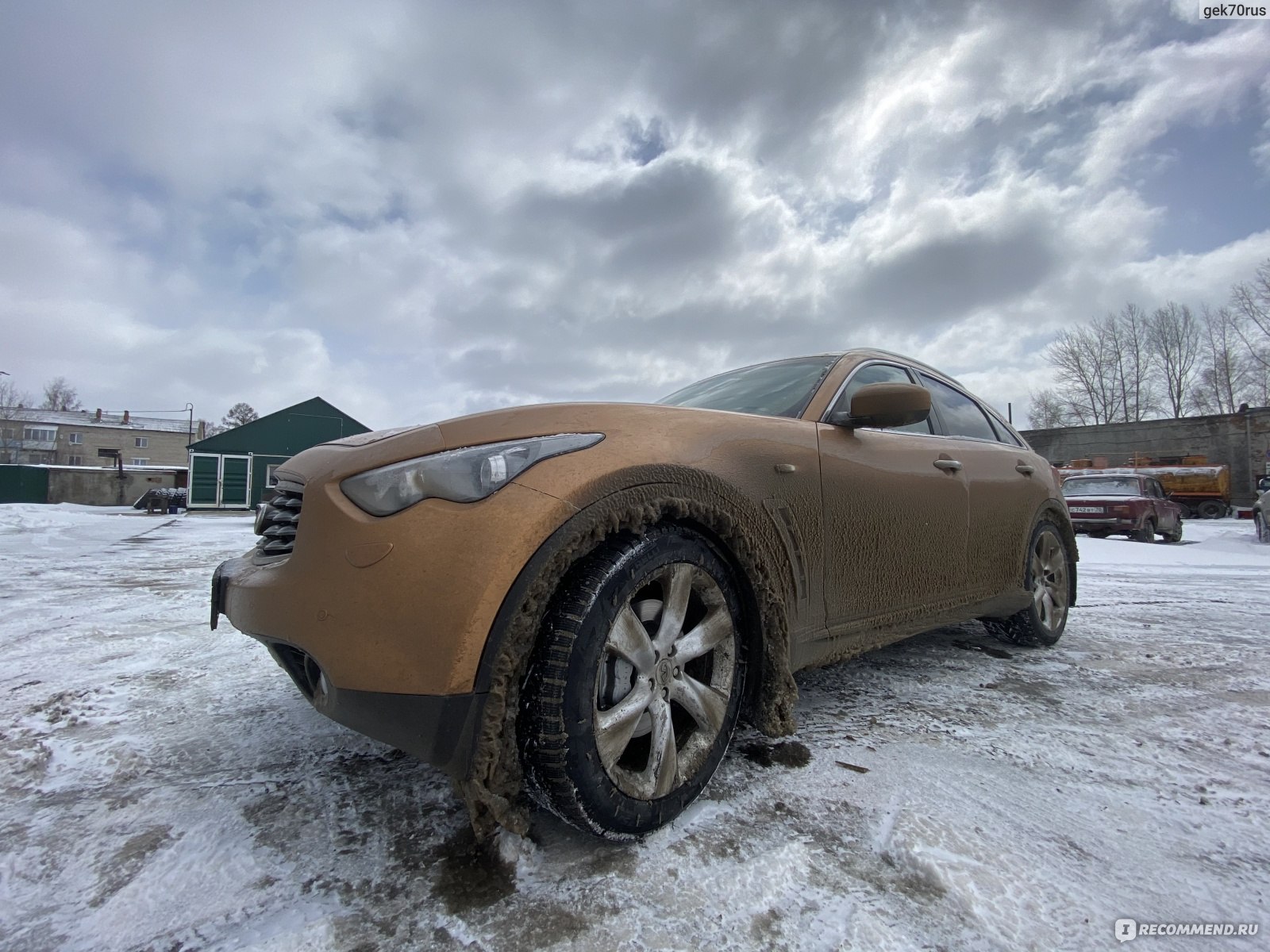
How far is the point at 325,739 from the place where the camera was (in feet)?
6.85

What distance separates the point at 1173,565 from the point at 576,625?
965 cm

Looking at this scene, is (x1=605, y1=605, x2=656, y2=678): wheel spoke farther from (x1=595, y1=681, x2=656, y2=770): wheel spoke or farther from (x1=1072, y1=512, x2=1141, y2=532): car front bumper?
(x1=1072, y1=512, x2=1141, y2=532): car front bumper

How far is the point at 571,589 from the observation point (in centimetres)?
143

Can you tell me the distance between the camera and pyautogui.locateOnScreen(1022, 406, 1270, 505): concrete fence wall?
2939 cm

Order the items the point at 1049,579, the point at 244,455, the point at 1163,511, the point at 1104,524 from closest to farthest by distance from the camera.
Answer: the point at 1049,579 < the point at 1104,524 < the point at 1163,511 < the point at 244,455

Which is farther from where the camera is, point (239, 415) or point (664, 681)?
point (239, 415)

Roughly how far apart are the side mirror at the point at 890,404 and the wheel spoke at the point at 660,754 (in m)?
1.32

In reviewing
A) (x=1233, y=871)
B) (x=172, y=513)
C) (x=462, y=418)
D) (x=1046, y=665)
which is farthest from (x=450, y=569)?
(x=172, y=513)

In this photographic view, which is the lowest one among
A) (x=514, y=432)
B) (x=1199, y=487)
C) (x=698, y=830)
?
(x=698, y=830)

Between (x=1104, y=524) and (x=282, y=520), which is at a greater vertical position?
(x=282, y=520)

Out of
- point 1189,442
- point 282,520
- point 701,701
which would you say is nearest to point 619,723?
point 701,701

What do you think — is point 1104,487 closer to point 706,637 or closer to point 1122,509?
point 1122,509

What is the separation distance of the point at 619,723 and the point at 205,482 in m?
29.4

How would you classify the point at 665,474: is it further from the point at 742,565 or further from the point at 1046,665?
the point at 1046,665
